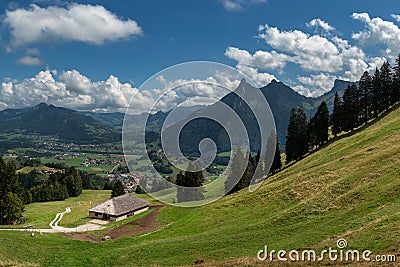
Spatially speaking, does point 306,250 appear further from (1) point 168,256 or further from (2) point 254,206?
(2) point 254,206

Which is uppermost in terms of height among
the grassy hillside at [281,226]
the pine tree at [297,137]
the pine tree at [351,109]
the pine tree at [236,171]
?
the pine tree at [351,109]

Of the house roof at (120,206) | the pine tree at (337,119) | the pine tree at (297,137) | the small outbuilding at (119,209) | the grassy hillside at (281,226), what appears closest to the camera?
the grassy hillside at (281,226)

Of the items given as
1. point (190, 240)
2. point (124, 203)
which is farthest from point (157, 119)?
point (124, 203)

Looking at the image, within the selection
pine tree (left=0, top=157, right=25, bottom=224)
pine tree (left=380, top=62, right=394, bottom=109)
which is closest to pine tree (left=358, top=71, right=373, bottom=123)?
pine tree (left=380, top=62, right=394, bottom=109)

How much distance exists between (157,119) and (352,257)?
14627mm

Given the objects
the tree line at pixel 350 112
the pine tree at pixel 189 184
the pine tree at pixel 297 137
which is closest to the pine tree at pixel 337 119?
the tree line at pixel 350 112

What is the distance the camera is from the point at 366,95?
252ft

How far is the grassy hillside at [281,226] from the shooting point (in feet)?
75.3

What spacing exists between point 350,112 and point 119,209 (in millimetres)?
57961

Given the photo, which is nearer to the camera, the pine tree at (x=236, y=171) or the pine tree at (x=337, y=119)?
the pine tree at (x=236, y=171)

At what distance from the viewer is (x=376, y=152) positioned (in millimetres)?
40625

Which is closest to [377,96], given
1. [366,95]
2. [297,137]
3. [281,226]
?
[366,95]

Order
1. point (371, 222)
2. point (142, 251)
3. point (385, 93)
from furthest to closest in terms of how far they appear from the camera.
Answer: point (385, 93) → point (142, 251) → point (371, 222)

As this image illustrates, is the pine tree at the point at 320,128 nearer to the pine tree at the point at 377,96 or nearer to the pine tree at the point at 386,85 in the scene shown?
the pine tree at the point at 377,96
